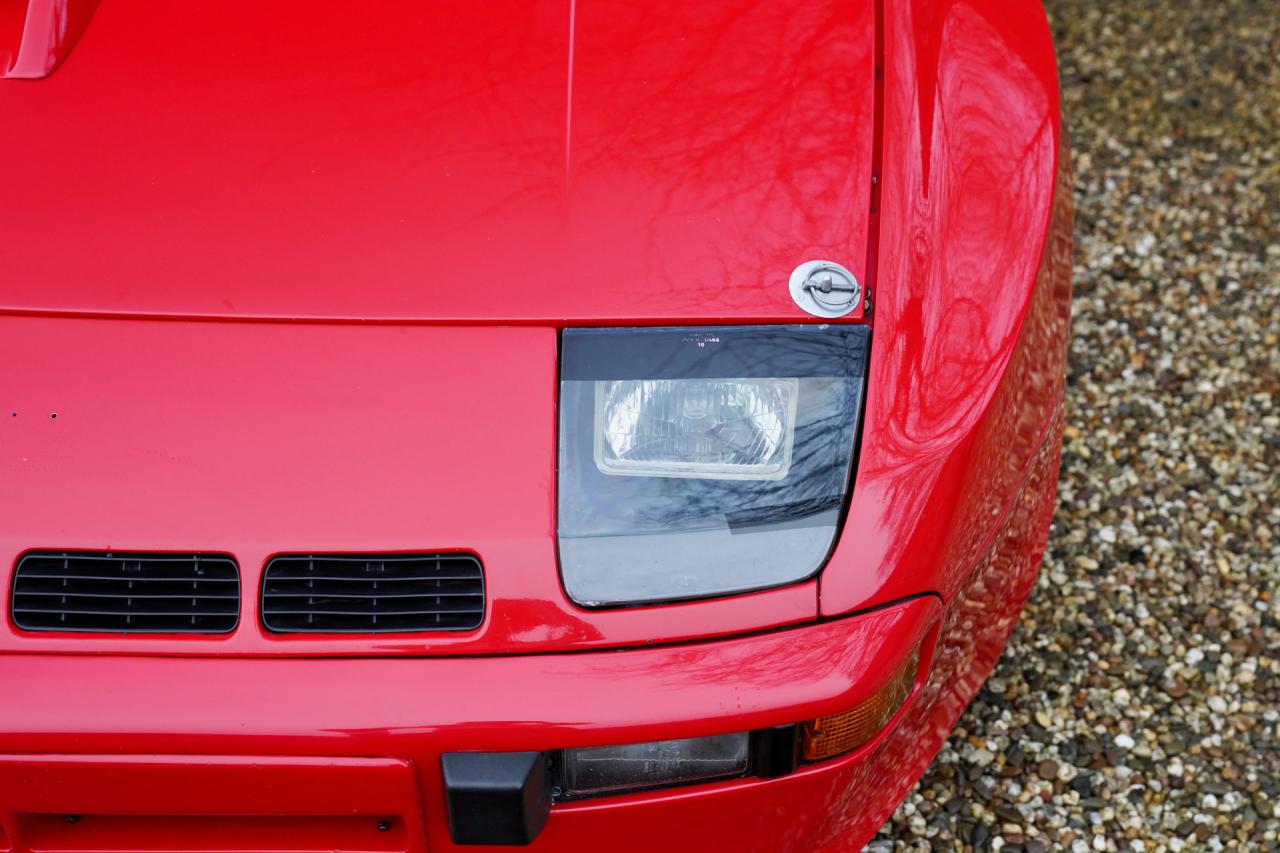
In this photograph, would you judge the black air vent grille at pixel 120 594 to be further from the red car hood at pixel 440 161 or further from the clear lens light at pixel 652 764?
the clear lens light at pixel 652 764

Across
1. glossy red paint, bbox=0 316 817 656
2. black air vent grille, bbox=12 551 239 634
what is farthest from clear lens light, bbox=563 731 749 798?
black air vent grille, bbox=12 551 239 634

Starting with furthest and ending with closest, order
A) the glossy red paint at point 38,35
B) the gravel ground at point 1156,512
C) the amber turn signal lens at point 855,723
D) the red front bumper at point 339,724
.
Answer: the gravel ground at point 1156,512 < the glossy red paint at point 38,35 < the amber turn signal lens at point 855,723 < the red front bumper at point 339,724

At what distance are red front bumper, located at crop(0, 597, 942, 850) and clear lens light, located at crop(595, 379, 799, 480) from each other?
215mm

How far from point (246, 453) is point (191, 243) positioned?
1.00ft

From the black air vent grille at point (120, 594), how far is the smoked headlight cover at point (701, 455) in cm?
39

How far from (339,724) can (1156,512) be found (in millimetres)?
1847

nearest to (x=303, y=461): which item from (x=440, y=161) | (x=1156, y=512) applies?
(x=440, y=161)

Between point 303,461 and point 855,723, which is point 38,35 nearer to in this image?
point 303,461

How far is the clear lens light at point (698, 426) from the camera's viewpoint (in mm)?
1499

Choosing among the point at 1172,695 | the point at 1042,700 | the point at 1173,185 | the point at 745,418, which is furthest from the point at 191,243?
the point at 1173,185

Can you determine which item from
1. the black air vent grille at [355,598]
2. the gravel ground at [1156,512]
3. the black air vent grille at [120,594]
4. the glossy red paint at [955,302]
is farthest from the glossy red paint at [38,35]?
the gravel ground at [1156,512]

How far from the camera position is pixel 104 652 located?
4.52 ft

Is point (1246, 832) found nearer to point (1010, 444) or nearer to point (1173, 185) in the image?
point (1010, 444)

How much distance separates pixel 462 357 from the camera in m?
1.50
